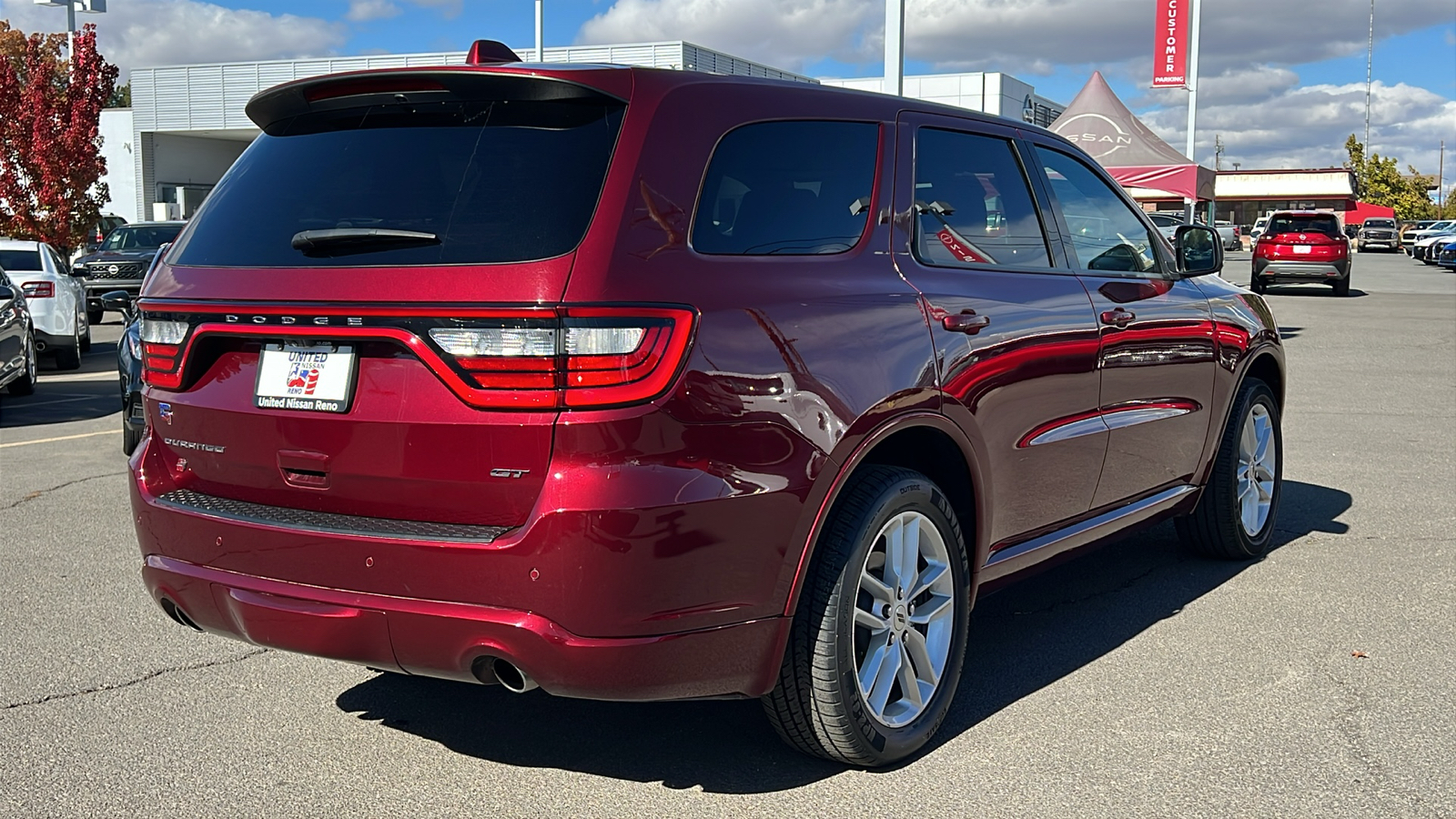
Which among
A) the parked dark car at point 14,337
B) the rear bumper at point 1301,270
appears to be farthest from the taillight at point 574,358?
the rear bumper at point 1301,270

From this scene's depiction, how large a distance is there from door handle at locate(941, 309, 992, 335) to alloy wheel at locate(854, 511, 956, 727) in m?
0.55

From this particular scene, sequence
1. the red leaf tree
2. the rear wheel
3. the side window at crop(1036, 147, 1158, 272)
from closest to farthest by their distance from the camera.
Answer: the side window at crop(1036, 147, 1158, 272), the rear wheel, the red leaf tree

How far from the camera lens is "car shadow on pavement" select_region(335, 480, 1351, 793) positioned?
150 inches

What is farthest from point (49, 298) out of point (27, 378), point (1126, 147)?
point (1126, 147)

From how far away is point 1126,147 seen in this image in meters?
20.9

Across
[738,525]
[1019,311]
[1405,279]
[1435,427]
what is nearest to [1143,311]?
[1019,311]

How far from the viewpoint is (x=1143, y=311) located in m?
5.07

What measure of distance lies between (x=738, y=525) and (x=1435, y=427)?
8.77 m

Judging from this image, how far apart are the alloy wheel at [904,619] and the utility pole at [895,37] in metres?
9.94

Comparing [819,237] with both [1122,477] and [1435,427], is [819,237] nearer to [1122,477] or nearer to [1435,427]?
[1122,477]

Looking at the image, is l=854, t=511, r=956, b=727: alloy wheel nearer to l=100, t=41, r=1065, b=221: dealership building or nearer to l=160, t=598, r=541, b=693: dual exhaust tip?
l=160, t=598, r=541, b=693: dual exhaust tip

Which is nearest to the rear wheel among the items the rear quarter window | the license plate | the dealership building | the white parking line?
the white parking line

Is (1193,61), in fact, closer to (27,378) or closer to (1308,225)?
(1308,225)

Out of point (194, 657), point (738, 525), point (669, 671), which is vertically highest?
point (738, 525)
